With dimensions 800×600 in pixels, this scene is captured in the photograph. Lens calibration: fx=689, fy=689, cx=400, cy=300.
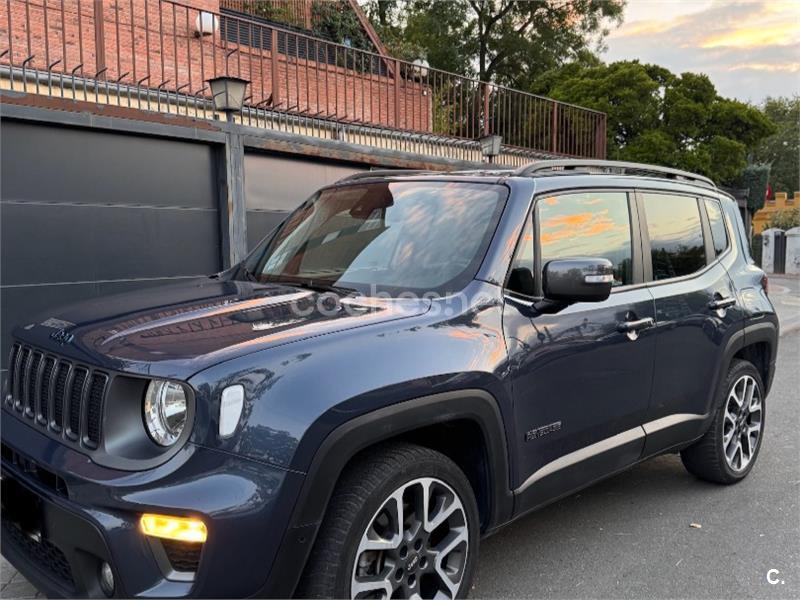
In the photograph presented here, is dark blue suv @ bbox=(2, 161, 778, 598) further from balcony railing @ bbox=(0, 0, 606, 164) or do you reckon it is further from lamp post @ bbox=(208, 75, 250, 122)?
balcony railing @ bbox=(0, 0, 606, 164)

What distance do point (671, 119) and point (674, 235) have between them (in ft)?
67.0

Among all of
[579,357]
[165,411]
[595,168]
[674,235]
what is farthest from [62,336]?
[674,235]

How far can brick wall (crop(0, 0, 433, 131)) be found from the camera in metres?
8.91

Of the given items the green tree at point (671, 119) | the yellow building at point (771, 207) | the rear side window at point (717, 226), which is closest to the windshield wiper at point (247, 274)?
the rear side window at point (717, 226)

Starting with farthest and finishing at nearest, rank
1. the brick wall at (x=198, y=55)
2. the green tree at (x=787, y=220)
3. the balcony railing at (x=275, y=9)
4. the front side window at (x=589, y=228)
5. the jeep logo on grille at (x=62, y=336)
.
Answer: the green tree at (x=787, y=220), the balcony railing at (x=275, y=9), the brick wall at (x=198, y=55), the front side window at (x=589, y=228), the jeep logo on grille at (x=62, y=336)

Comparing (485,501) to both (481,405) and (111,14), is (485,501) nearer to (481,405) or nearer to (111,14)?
(481,405)

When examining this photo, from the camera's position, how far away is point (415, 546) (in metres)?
2.51

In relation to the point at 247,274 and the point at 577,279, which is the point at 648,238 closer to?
the point at 577,279

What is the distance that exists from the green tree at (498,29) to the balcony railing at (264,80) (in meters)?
15.0

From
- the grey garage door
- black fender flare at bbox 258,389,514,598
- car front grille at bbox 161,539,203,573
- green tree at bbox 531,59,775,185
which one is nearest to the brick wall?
the grey garage door

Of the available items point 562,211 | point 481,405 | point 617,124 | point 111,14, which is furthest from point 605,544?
point 617,124

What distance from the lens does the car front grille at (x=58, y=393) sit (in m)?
2.24

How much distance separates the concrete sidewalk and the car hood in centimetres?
1082

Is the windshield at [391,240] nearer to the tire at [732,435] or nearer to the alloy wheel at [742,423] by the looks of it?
the tire at [732,435]
